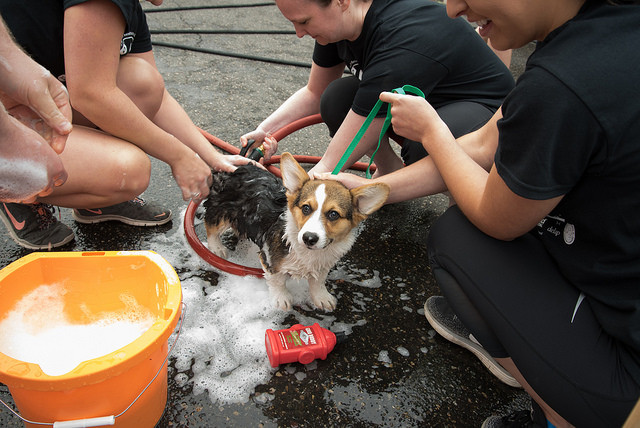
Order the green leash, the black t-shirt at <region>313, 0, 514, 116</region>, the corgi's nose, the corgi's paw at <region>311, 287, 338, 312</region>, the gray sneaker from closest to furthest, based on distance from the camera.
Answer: the gray sneaker → the corgi's nose → the green leash → the black t-shirt at <region>313, 0, 514, 116</region> → the corgi's paw at <region>311, 287, 338, 312</region>

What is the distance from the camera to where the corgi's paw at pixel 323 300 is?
2180mm

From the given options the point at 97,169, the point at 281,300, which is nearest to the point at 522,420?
the point at 281,300

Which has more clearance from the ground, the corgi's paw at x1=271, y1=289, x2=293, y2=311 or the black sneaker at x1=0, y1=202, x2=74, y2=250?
the black sneaker at x1=0, y1=202, x2=74, y2=250

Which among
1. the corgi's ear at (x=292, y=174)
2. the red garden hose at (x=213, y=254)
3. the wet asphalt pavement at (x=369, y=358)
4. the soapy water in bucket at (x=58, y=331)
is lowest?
the wet asphalt pavement at (x=369, y=358)

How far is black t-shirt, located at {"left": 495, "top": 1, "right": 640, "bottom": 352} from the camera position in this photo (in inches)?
44.2

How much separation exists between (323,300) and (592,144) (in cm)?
140

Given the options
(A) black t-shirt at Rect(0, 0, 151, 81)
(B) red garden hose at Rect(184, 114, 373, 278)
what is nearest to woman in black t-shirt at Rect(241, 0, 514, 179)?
(B) red garden hose at Rect(184, 114, 373, 278)

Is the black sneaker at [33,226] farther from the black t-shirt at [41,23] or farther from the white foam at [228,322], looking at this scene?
the black t-shirt at [41,23]

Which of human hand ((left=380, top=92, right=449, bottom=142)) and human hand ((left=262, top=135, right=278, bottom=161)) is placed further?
human hand ((left=262, top=135, right=278, bottom=161))

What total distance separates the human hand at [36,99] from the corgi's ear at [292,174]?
839 millimetres

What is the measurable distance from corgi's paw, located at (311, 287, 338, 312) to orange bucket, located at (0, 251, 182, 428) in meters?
0.84

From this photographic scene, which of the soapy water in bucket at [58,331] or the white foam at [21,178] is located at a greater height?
the white foam at [21,178]

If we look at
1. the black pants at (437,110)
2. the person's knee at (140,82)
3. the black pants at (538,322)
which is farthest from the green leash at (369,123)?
the person's knee at (140,82)

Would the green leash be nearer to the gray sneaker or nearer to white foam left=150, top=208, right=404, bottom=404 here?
white foam left=150, top=208, right=404, bottom=404
